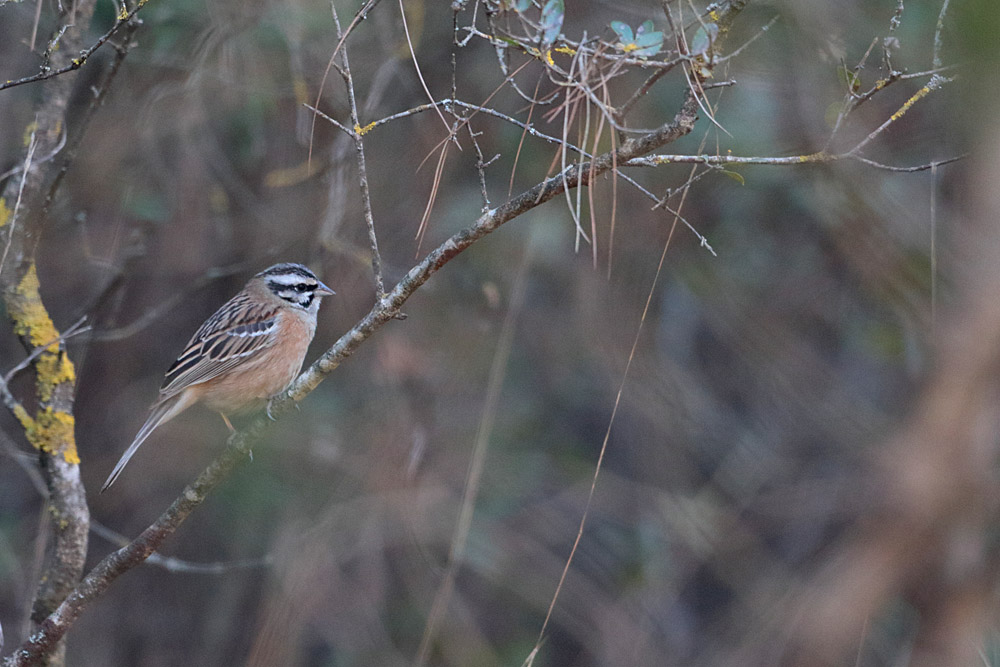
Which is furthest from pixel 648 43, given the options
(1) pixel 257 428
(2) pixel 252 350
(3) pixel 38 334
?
(2) pixel 252 350

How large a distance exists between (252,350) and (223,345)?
0.16 meters

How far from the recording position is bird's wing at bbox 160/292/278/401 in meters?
5.08

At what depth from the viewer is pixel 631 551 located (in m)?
6.41

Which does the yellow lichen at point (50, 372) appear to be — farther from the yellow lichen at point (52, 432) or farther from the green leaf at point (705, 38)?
the green leaf at point (705, 38)

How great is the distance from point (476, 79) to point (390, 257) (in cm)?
124

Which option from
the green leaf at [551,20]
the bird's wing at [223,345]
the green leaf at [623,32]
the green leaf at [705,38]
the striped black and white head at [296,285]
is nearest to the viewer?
the green leaf at [705,38]

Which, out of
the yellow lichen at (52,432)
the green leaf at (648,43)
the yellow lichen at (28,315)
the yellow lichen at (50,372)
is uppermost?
the green leaf at (648,43)

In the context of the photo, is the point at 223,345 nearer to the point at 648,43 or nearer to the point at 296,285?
the point at 296,285

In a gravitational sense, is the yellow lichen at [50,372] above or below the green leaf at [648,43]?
below

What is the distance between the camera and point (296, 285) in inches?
212

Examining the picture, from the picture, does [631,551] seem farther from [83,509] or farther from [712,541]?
[83,509]

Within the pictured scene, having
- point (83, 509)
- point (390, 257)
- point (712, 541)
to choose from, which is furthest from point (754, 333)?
point (83, 509)

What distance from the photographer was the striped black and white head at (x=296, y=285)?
5355mm

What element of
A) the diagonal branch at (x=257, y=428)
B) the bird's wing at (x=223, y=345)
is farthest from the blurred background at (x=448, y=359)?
the diagonal branch at (x=257, y=428)
